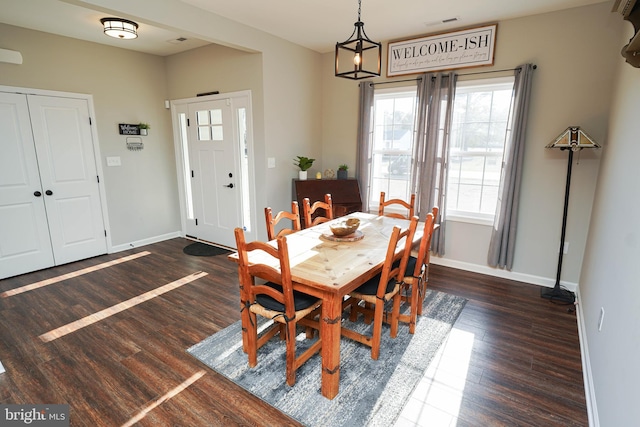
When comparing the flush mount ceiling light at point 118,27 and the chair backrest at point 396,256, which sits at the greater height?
the flush mount ceiling light at point 118,27

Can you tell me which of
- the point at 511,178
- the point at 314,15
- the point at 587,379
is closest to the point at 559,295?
Result: the point at 511,178

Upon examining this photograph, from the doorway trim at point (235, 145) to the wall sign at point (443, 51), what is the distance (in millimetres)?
1920

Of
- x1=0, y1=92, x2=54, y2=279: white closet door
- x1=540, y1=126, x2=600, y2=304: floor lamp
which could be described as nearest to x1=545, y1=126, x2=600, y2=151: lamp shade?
x1=540, y1=126, x2=600, y2=304: floor lamp

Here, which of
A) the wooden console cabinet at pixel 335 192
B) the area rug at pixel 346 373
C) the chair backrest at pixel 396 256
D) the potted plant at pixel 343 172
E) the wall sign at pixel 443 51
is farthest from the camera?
the potted plant at pixel 343 172

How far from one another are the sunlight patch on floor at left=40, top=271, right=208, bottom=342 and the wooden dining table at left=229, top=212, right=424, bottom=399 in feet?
5.48

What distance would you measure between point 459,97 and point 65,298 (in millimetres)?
4834

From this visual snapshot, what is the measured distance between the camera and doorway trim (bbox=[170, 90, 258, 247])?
13.6ft

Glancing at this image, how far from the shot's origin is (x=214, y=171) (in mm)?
4758

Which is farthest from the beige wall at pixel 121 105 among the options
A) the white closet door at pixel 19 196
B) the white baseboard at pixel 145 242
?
the white closet door at pixel 19 196

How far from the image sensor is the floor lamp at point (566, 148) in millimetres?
2904

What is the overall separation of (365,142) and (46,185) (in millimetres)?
4087

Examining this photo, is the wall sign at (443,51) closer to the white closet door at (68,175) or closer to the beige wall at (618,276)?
the beige wall at (618,276)

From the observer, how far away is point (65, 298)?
326 centimetres

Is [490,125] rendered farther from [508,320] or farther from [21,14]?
[21,14]
